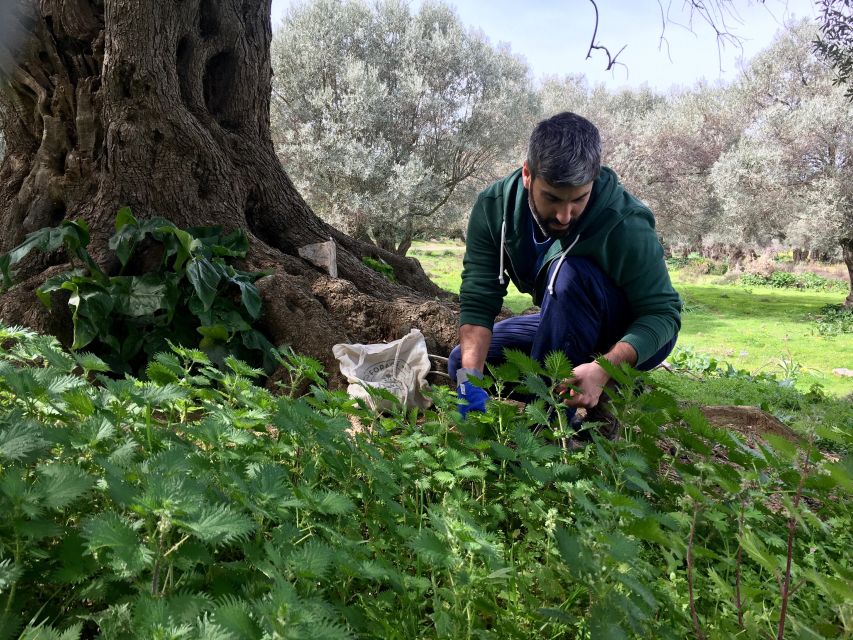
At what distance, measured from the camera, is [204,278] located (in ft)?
10.9

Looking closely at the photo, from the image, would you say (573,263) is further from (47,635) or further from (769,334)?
(769,334)

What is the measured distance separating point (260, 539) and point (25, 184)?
3796 millimetres

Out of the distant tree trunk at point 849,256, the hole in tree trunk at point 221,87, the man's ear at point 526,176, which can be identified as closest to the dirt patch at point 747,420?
the man's ear at point 526,176

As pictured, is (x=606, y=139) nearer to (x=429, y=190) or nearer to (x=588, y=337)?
(x=429, y=190)

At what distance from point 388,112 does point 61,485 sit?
15.7 m

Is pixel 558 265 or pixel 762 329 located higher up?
pixel 558 265

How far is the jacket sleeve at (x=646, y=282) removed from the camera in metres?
2.51

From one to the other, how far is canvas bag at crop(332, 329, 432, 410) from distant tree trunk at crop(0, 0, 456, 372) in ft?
0.75

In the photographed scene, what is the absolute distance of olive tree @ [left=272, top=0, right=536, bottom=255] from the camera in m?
15.0

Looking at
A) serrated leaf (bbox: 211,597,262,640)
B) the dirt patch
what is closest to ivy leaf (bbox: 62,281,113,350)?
serrated leaf (bbox: 211,597,262,640)

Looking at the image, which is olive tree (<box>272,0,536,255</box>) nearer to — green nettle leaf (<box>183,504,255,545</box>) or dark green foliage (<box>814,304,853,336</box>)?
dark green foliage (<box>814,304,853,336</box>)

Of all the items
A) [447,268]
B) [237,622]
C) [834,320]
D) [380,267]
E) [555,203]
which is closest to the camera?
[237,622]

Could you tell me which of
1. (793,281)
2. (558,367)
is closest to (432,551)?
(558,367)

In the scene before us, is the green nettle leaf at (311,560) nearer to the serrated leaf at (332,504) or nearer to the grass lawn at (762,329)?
the serrated leaf at (332,504)
